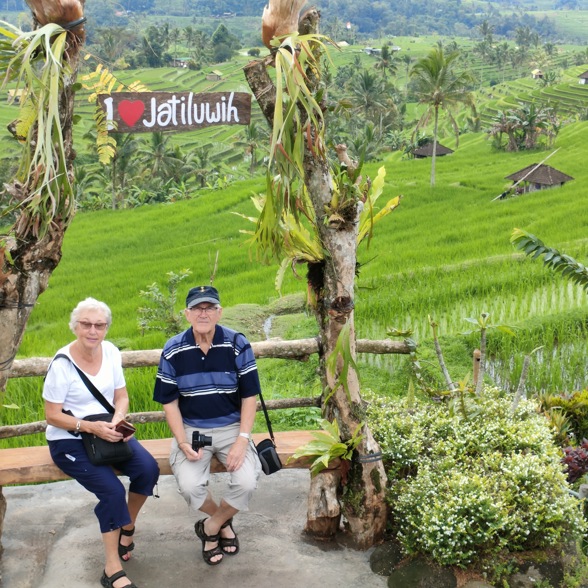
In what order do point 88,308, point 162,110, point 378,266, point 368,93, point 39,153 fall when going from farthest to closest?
1. point 368,93
2. point 378,266
3. point 162,110
4. point 88,308
5. point 39,153

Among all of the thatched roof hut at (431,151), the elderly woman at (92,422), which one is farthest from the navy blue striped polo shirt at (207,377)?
the thatched roof hut at (431,151)

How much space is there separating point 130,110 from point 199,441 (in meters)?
1.43

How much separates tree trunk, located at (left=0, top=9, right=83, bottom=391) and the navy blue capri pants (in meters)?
0.46

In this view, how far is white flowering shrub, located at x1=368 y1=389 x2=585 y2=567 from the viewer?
123 inches

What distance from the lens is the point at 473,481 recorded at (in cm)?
323

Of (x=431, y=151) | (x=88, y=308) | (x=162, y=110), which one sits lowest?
(x=431, y=151)

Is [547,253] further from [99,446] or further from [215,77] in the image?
[99,446]

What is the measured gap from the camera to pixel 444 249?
11.7 metres

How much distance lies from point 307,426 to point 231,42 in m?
75.0

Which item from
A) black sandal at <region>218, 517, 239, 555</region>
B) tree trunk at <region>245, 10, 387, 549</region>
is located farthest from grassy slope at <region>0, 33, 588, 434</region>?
black sandal at <region>218, 517, 239, 555</region>

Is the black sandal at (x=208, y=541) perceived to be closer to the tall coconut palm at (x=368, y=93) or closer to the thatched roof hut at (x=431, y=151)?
the thatched roof hut at (x=431, y=151)

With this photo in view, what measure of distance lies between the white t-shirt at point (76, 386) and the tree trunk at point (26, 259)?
199 millimetres

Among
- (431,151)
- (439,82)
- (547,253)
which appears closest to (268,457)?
(547,253)

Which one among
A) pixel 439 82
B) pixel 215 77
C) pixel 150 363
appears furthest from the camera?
pixel 439 82
